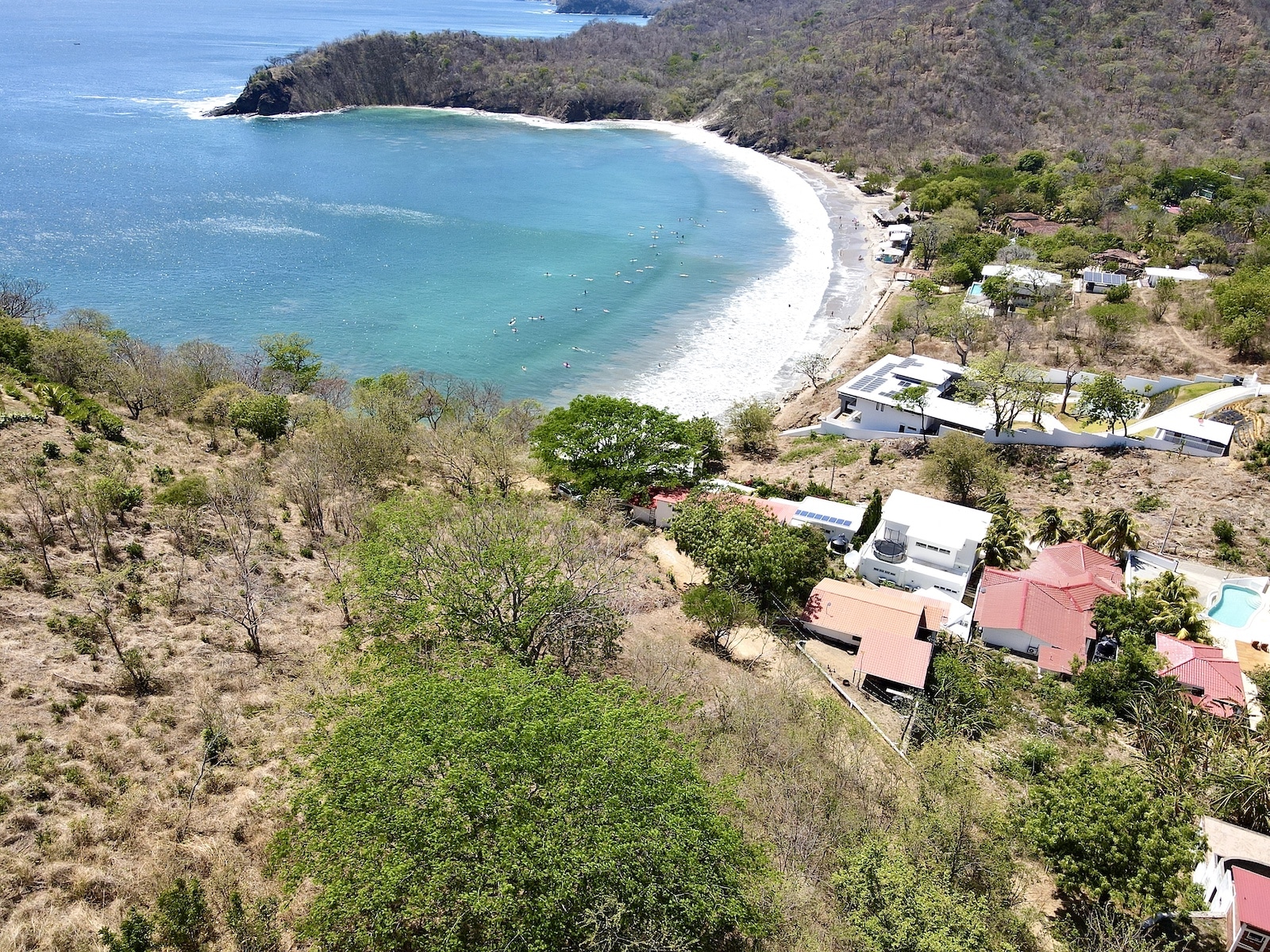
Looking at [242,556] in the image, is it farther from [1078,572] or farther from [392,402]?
[1078,572]

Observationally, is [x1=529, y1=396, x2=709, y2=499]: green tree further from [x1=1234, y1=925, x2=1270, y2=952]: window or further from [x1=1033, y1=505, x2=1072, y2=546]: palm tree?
[x1=1234, y1=925, x2=1270, y2=952]: window

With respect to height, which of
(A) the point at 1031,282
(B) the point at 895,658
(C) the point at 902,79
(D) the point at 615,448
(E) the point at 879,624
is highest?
(C) the point at 902,79

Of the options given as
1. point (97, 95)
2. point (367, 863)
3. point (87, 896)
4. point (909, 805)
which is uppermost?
point (97, 95)

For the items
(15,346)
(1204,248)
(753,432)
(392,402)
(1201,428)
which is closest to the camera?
(15,346)

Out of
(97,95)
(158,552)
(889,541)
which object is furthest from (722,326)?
(97,95)

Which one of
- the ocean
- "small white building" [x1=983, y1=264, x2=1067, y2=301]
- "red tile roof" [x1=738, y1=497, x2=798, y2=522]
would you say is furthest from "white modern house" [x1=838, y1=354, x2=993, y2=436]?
"small white building" [x1=983, y1=264, x2=1067, y2=301]

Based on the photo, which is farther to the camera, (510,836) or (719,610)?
(719,610)

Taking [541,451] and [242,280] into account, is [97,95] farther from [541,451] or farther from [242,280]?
[541,451]

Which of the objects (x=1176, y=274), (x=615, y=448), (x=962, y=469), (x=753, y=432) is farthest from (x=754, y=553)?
(x=1176, y=274)
